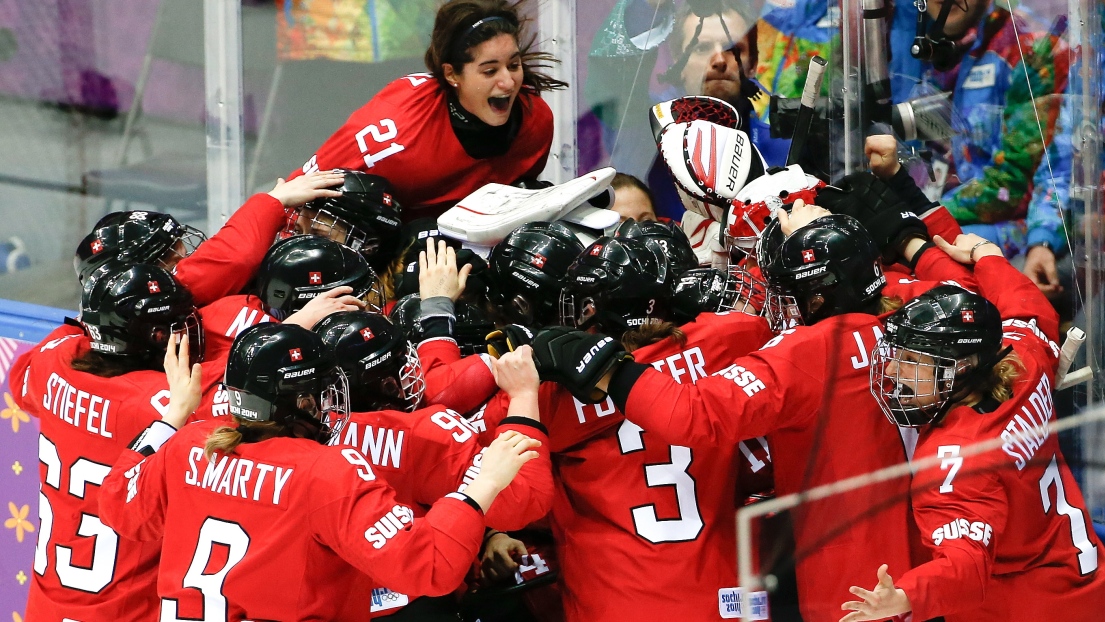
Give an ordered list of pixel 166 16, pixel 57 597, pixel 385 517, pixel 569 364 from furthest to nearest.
Answer: pixel 166 16 < pixel 57 597 < pixel 569 364 < pixel 385 517

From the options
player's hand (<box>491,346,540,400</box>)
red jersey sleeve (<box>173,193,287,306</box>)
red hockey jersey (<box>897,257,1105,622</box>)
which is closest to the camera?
red hockey jersey (<box>897,257,1105,622</box>)

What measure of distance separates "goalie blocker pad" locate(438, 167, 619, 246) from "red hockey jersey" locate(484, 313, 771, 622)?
86cm

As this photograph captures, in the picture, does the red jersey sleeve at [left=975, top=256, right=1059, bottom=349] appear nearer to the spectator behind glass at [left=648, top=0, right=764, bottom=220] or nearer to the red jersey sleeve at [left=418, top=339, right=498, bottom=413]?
the spectator behind glass at [left=648, top=0, right=764, bottom=220]

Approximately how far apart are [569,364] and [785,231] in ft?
3.11

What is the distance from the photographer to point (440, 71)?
14.2 feet

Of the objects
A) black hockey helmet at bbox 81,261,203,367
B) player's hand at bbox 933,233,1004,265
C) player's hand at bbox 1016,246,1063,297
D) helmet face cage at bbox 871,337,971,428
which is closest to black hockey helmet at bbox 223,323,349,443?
black hockey helmet at bbox 81,261,203,367

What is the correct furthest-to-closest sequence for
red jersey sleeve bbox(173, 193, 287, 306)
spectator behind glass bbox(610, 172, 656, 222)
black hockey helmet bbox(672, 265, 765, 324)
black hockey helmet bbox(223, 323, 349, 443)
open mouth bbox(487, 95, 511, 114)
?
spectator behind glass bbox(610, 172, 656, 222), open mouth bbox(487, 95, 511, 114), red jersey sleeve bbox(173, 193, 287, 306), black hockey helmet bbox(672, 265, 765, 324), black hockey helmet bbox(223, 323, 349, 443)

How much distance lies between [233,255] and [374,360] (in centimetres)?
109

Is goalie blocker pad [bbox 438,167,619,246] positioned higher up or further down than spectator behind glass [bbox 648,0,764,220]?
further down

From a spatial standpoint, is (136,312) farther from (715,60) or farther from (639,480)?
(715,60)

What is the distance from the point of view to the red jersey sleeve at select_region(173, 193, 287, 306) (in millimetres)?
3881

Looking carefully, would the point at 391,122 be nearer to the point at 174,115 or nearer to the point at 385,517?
the point at 385,517

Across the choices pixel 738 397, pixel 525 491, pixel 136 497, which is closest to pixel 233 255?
pixel 136 497

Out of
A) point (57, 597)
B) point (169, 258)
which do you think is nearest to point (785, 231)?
point (169, 258)
